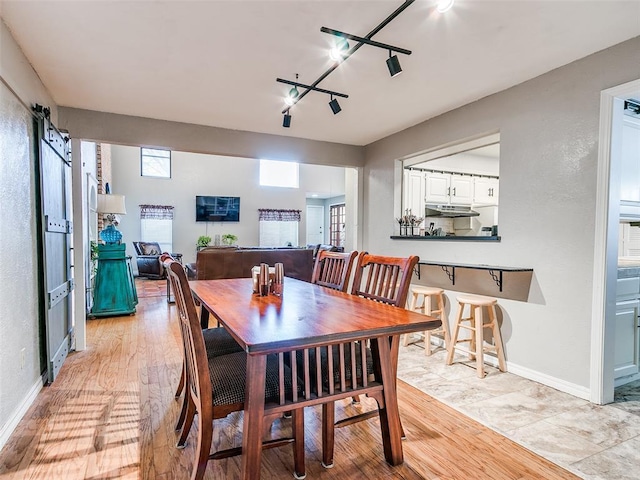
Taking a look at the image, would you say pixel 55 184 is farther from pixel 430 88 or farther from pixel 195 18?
pixel 430 88

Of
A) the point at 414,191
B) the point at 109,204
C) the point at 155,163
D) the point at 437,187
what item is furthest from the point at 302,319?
the point at 155,163

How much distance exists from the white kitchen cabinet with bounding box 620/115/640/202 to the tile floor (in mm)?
1432

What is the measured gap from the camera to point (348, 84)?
289 cm

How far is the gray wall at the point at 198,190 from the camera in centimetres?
938

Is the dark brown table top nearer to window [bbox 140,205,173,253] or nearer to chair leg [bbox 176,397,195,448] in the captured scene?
chair leg [bbox 176,397,195,448]

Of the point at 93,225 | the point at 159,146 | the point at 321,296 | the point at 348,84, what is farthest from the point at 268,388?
the point at 93,225

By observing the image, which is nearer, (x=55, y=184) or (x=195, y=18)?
(x=195, y=18)

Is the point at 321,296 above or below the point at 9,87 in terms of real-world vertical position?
below

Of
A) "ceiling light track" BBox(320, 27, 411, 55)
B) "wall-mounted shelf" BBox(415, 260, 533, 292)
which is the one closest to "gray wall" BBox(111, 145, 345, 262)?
"wall-mounted shelf" BBox(415, 260, 533, 292)

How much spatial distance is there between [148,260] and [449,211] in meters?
7.08

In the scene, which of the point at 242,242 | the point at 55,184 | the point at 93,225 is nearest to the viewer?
the point at 55,184

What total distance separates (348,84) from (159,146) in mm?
2166

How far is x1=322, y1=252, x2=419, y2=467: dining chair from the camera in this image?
172cm

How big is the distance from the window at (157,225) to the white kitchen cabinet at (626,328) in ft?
31.0
